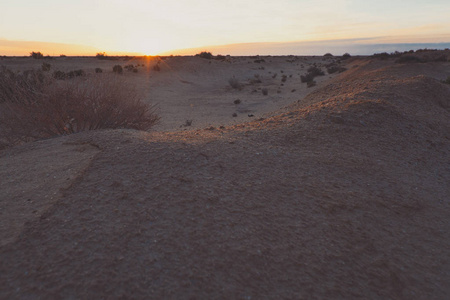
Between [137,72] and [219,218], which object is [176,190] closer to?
[219,218]

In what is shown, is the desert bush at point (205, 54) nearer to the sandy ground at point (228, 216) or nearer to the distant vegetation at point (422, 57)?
the distant vegetation at point (422, 57)

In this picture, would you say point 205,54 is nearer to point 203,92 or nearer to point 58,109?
point 203,92

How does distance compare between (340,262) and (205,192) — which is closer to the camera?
(340,262)

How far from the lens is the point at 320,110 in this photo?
6.12 meters

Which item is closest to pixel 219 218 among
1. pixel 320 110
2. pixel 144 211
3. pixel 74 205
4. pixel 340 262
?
pixel 144 211

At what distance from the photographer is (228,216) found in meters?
2.84

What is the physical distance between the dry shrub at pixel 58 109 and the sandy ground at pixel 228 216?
0.96 m

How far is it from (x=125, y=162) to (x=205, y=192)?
121 centimetres

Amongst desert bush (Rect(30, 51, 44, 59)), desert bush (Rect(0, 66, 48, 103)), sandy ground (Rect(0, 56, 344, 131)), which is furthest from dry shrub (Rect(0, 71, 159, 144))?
desert bush (Rect(30, 51, 44, 59))

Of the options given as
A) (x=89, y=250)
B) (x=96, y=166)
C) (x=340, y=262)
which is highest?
(x=96, y=166)

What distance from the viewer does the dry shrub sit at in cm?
572

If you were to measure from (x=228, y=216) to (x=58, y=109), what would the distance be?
4.62 m

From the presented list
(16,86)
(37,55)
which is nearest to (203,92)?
(16,86)

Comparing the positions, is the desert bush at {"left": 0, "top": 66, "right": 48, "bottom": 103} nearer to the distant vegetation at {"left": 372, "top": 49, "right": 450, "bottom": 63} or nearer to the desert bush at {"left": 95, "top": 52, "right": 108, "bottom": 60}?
the distant vegetation at {"left": 372, "top": 49, "right": 450, "bottom": 63}
